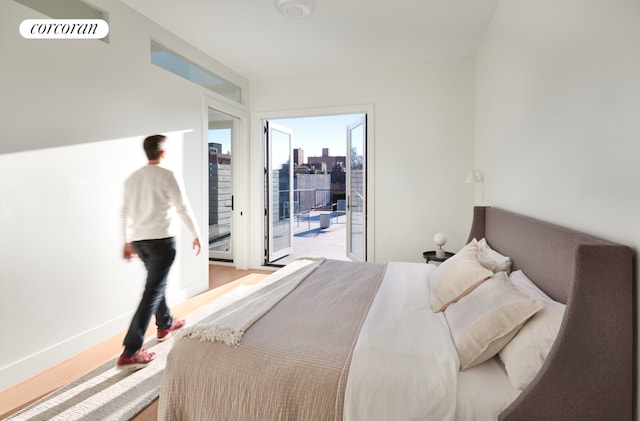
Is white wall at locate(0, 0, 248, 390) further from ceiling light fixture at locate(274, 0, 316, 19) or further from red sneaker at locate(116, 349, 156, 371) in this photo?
ceiling light fixture at locate(274, 0, 316, 19)

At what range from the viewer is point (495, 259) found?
214cm

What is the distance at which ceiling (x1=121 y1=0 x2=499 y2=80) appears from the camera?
2820 millimetres

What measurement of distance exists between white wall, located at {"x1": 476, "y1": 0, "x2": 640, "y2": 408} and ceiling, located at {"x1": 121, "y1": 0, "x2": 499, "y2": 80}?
26.8 inches

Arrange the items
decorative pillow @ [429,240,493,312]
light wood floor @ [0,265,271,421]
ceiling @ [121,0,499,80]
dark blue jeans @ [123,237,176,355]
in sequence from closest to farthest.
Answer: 1. decorative pillow @ [429,240,493,312]
2. light wood floor @ [0,265,271,421]
3. dark blue jeans @ [123,237,176,355]
4. ceiling @ [121,0,499,80]

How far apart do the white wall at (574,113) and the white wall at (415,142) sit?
1.32m

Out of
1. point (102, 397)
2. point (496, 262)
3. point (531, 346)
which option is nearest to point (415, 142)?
point (496, 262)

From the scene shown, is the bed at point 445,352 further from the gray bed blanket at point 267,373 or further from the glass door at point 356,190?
the glass door at point 356,190

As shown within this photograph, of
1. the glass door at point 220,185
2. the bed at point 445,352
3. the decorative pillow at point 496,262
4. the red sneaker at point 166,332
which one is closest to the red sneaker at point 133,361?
the red sneaker at point 166,332

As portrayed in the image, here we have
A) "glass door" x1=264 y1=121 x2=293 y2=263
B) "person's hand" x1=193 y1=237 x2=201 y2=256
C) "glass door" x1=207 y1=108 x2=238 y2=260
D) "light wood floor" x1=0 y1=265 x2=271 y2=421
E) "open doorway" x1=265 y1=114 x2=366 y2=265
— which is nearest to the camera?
"light wood floor" x1=0 y1=265 x2=271 y2=421

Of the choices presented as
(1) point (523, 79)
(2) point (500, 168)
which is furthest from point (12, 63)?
(2) point (500, 168)

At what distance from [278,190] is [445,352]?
427 centimetres

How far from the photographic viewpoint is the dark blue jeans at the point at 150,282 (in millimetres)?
2191

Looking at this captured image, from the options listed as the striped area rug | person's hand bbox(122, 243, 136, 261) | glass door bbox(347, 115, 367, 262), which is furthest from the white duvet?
glass door bbox(347, 115, 367, 262)

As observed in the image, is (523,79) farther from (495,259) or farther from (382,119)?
(382,119)
